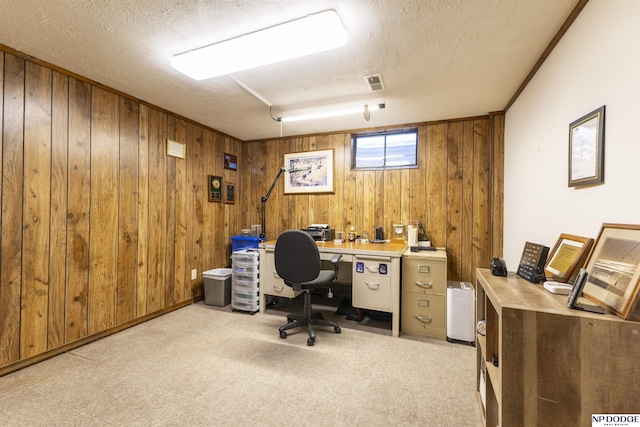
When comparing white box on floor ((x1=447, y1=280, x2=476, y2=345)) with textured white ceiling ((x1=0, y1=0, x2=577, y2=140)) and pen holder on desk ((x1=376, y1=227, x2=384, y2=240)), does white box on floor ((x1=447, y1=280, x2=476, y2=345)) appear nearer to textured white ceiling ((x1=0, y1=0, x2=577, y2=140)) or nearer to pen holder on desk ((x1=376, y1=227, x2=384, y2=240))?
pen holder on desk ((x1=376, y1=227, x2=384, y2=240))

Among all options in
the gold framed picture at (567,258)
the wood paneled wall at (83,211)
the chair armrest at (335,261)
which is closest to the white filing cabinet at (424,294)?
the chair armrest at (335,261)

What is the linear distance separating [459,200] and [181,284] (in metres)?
3.61

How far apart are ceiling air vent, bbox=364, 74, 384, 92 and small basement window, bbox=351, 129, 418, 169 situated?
1.16 meters

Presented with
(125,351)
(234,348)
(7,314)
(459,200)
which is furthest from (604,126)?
(7,314)

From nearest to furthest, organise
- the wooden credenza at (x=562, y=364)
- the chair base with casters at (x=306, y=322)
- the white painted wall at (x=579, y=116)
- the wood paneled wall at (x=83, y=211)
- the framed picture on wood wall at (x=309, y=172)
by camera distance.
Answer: the wooden credenza at (x=562, y=364)
the white painted wall at (x=579, y=116)
the wood paneled wall at (x=83, y=211)
the chair base with casters at (x=306, y=322)
the framed picture on wood wall at (x=309, y=172)

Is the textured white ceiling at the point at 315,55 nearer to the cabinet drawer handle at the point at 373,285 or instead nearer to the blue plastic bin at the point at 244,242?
the blue plastic bin at the point at 244,242

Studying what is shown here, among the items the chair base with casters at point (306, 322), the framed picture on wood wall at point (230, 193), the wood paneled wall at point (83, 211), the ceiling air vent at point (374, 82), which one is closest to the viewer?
the wood paneled wall at point (83, 211)

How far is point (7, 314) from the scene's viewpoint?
1.88 meters

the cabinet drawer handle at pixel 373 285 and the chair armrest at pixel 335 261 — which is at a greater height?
the chair armrest at pixel 335 261

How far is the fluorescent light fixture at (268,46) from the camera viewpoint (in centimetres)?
156

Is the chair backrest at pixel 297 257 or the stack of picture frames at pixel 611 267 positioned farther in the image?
the chair backrest at pixel 297 257

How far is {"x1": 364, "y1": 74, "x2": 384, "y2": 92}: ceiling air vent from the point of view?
7.44 ft

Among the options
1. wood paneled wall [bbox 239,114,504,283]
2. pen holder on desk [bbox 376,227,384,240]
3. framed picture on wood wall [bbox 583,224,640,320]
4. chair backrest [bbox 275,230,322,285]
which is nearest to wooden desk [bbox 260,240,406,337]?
chair backrest [bbox 275,230,322,285]

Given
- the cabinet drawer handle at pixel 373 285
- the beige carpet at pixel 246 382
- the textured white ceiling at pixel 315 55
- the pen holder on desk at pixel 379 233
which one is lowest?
the beige carpet at pixel 246 382
